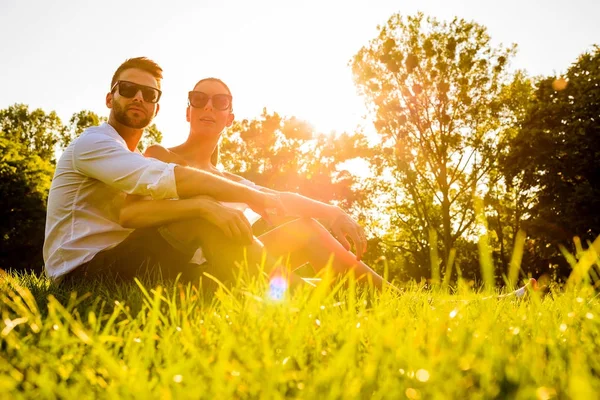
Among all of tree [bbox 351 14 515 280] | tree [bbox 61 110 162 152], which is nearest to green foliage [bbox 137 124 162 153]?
tree [bbox 61 110 162 152]


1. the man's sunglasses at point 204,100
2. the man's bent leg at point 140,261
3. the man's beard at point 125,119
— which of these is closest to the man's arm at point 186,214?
the man's bent leg at point 140,261

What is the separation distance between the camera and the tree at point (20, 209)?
25.2 meters

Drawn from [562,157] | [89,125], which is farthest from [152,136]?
[562,157]

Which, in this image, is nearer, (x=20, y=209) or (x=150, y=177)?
(x=150, y=177)

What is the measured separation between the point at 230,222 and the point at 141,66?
2.24 m

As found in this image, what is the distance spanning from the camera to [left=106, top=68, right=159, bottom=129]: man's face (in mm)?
4203

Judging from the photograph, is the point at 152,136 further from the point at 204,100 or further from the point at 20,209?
the point at 204,100

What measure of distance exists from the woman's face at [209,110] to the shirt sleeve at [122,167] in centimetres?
189

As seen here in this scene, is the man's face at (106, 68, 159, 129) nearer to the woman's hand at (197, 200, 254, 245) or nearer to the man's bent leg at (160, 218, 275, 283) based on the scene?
the man's bent leg at (160, 218, 275, 283)

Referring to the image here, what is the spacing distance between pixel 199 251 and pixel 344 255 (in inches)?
47.8

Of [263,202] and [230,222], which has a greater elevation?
[263,202]

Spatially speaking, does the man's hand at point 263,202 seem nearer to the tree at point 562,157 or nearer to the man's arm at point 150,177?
the man's arm at point 150,177

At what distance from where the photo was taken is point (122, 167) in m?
3.23

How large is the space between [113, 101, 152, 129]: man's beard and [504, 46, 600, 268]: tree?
20.4 metres
